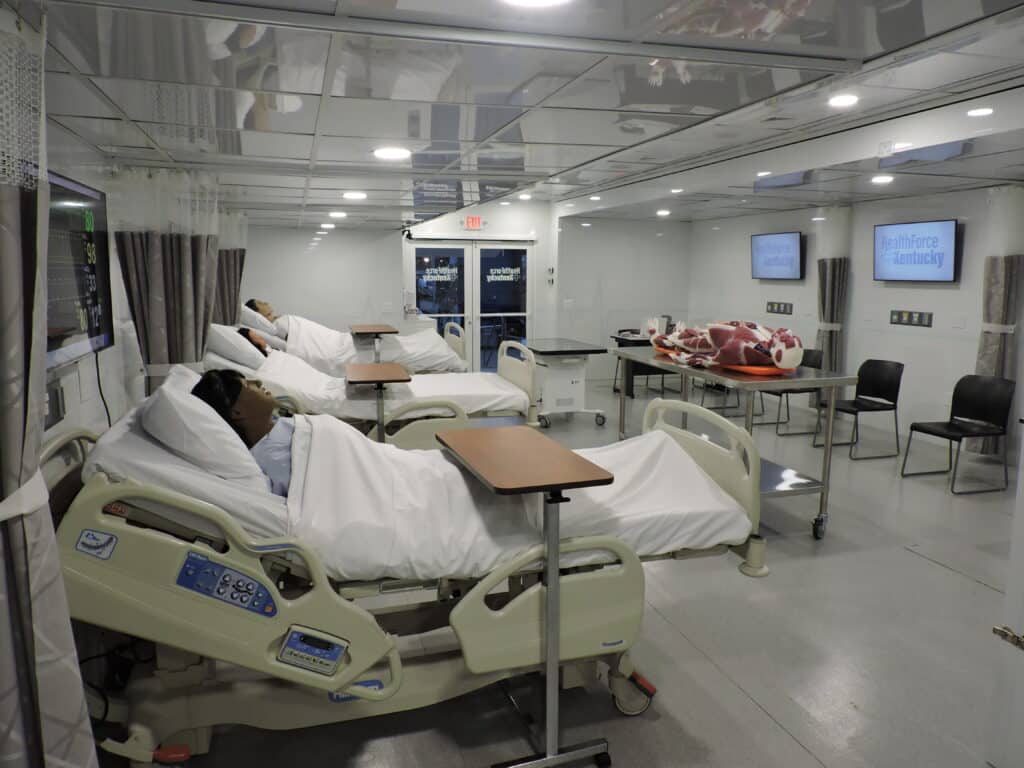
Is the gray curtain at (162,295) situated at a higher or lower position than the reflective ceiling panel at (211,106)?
lower

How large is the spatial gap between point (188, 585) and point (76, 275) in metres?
1.83

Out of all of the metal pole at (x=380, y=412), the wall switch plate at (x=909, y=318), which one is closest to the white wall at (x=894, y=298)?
the wall switch plate at (x=909, y=318)

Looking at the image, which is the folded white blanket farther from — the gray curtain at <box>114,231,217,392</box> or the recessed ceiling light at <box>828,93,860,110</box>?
the recessed ceiling light at <box>828,93,860,110</box>

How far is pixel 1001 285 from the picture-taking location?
5293 millimetres

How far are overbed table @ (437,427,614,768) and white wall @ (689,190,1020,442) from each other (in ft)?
16.2

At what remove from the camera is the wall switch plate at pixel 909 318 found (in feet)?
20.2

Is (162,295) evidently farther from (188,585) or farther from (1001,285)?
(1001,285)

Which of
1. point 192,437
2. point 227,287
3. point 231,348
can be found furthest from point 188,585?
point 227,287

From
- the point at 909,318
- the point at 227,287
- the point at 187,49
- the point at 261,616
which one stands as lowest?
the point at 261,616

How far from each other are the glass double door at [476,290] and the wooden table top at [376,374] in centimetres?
437

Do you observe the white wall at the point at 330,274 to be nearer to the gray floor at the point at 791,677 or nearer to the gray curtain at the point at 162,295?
the gray curtain at the point at 162,295

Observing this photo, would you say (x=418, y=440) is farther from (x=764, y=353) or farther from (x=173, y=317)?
(x=764, y=353)

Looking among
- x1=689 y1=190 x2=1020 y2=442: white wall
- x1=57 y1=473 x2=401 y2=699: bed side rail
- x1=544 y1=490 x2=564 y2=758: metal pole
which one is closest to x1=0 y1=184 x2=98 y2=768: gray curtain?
x1=57 y1=473 x2=401 y2=699: bed side rail

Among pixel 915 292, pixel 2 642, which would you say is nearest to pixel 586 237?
pixel 915 292
